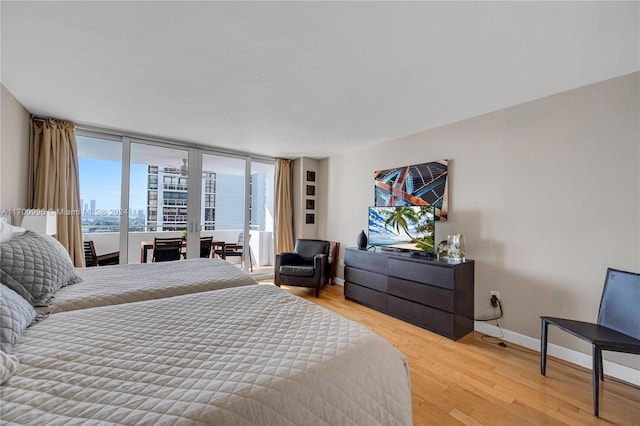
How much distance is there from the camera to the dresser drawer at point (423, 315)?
2713 mm

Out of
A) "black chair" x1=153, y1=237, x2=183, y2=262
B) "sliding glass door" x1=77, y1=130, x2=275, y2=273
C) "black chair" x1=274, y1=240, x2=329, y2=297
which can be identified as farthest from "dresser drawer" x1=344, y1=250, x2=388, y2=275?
"black chair" x1=153, y1=237, x2=183, y2=262

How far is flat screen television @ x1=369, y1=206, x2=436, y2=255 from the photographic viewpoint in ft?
10.5

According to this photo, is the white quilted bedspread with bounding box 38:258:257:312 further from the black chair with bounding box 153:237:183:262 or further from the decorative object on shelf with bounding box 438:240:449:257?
the decorative object on shelf with bounding box 438:240:449:257

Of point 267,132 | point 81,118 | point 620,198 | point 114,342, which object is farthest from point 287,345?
point 81,118

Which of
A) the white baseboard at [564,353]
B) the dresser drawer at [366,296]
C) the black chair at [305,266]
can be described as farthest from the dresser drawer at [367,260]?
the white baseboard at [564,353]

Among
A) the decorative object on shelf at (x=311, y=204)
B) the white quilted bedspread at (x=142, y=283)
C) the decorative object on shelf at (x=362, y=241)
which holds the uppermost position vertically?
the decorative object on shelf at (x=311, y=204)

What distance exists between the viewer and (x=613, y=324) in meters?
1.93

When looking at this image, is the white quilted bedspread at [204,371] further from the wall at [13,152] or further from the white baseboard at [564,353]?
the wall at [13,152]

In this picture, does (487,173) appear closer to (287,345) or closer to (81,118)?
(287,345)

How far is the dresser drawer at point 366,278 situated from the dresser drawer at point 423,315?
194 mm

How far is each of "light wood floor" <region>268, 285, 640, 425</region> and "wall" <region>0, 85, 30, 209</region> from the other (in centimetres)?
413

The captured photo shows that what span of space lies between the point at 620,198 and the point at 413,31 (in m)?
2.15

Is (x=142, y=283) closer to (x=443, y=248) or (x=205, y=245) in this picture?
(x=205, y=245)

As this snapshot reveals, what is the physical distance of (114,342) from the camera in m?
1.08
